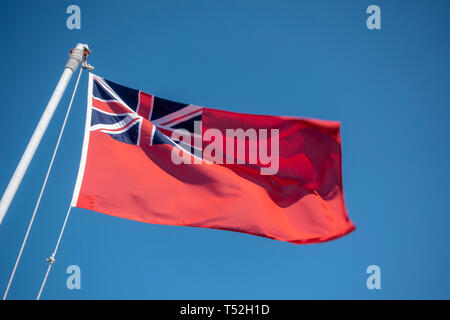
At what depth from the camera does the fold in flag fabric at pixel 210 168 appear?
7059 mm

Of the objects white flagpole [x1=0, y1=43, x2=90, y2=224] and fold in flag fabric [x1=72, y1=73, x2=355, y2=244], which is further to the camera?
fold in flag fabric [x1=72, y1=73, x2=355, y2=244]

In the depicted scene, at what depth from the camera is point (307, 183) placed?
303 inches

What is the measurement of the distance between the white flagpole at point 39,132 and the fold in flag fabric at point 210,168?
0.75 m

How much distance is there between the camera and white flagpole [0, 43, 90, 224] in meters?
5.37

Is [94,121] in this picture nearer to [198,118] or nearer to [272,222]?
[198,118]

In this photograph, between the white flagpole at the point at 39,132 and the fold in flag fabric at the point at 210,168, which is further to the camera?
the fold in flag fabric at the point at 210,168

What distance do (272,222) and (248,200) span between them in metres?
0.59

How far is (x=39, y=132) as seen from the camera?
5.91 meters

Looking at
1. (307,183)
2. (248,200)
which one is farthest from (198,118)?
(307,183)

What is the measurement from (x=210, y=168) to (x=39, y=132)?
3.12 m

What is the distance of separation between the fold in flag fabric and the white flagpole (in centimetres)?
75

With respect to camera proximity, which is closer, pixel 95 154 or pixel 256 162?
pixel 95 154

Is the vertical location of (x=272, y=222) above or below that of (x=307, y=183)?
below

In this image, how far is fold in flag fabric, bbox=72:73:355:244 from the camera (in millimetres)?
7059
